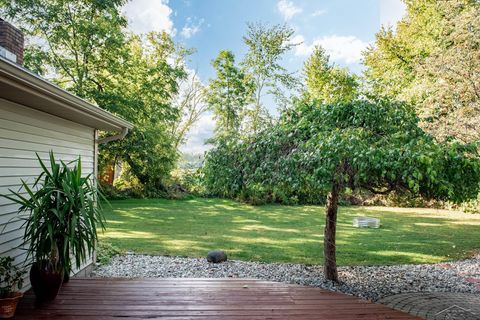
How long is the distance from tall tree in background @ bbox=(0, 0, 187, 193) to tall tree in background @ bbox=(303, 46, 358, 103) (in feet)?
23.5

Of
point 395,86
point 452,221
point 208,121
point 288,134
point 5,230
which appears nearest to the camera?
point 5,230

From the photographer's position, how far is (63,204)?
289 centimetres

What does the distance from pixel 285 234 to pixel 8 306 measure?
653 cm

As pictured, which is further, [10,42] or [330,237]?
[330,237]

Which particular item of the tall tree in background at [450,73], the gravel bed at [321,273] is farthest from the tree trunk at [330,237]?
the tall tree in background at [450,73]

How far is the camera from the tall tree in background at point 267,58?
627 inches

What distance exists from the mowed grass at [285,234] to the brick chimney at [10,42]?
396cm

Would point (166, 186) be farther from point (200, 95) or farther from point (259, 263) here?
point (259, 263)

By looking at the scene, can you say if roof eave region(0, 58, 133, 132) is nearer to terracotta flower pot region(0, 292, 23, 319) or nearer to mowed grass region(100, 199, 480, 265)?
terracotta flower pot region(0, 292, 23, 319)

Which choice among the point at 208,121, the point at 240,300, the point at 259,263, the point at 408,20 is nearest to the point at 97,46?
the point at 208,121

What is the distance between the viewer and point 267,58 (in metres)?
16.2

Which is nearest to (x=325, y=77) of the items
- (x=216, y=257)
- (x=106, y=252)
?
(x=216, y=257)

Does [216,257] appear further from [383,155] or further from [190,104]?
[190,104]

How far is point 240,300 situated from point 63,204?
1.84 m
